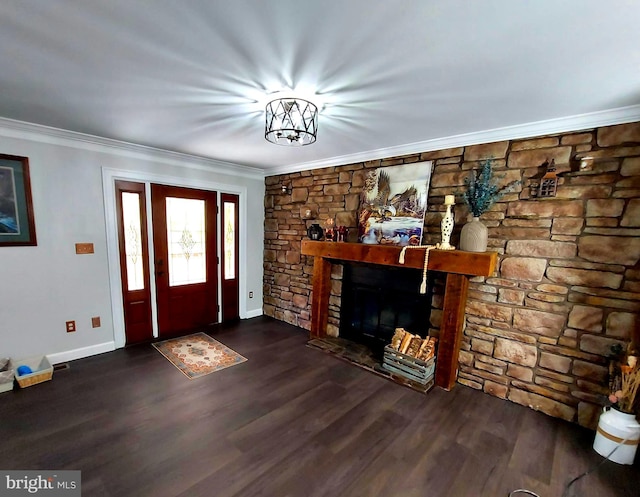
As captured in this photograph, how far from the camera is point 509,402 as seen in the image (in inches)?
95.7

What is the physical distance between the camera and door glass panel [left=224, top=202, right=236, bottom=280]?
4.10 meters

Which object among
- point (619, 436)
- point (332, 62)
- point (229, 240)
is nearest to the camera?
point (332, 62)

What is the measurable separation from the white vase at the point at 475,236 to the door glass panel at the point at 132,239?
11.7ft

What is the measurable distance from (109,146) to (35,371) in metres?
2.32

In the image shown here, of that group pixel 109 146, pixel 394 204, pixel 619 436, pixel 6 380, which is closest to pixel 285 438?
pixel 619 436

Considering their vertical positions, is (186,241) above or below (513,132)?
below

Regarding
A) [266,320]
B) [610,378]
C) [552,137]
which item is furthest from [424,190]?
[266,320]

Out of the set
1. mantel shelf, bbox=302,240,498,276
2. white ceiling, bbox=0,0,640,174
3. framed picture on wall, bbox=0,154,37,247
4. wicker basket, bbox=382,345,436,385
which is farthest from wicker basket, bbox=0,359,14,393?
wicker basket, bbox=382,345,436,385

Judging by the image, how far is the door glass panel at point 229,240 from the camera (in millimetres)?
4102

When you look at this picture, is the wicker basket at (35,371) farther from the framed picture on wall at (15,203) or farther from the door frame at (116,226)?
the framed picture on wall at (15,203)

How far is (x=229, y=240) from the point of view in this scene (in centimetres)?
416

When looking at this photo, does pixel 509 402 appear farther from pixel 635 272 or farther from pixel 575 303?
pixel 635 272

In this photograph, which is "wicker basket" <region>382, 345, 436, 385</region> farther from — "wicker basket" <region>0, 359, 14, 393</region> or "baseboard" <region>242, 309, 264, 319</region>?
"wicker basket" <region>0, 359, 14, 393</region>

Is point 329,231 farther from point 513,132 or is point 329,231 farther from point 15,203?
point 15,203
